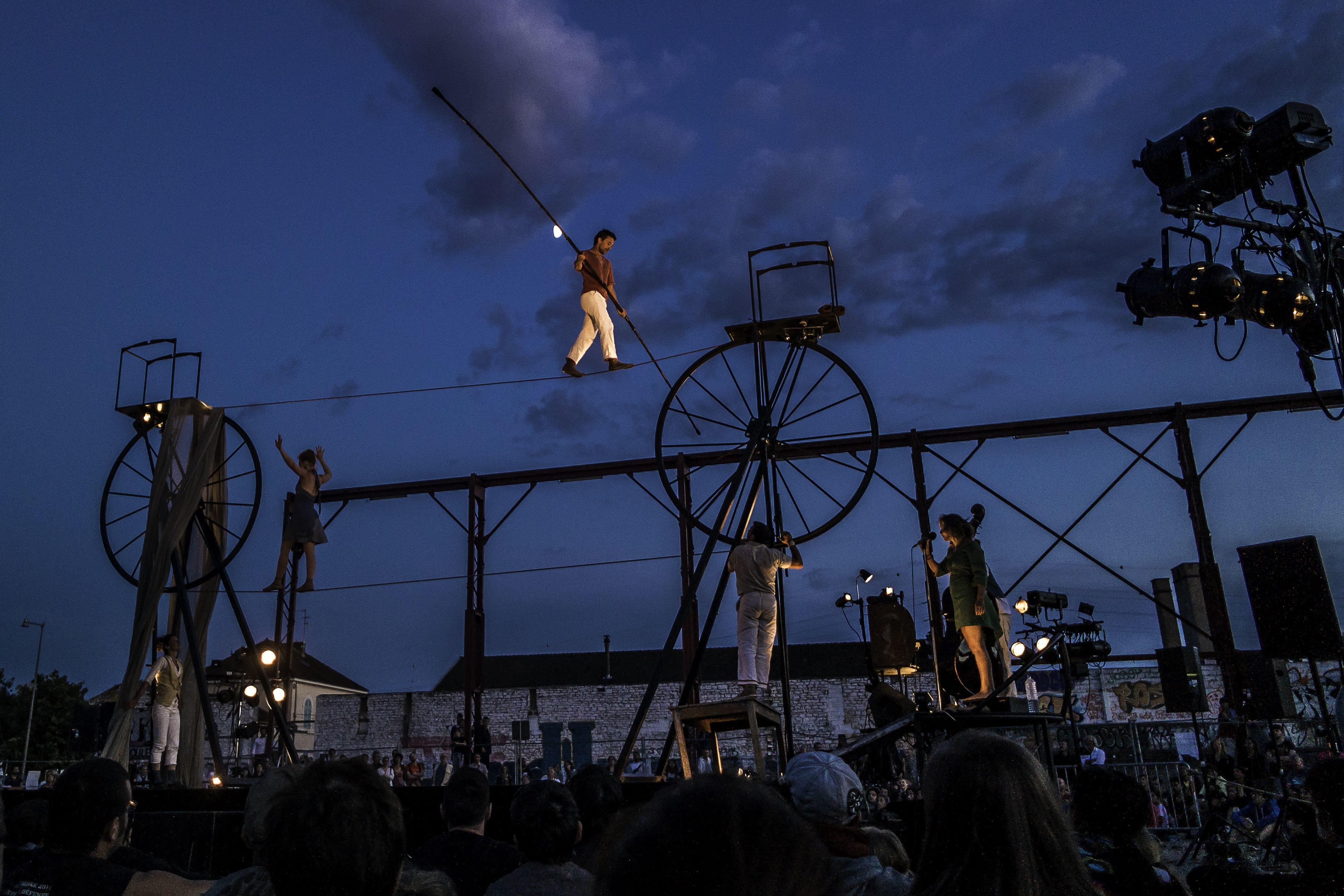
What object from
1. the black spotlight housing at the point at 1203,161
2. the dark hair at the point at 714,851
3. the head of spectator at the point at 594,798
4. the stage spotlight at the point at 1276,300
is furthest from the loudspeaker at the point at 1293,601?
the dark hair at the point at 714,851

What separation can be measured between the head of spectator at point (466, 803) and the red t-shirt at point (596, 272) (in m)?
7.10

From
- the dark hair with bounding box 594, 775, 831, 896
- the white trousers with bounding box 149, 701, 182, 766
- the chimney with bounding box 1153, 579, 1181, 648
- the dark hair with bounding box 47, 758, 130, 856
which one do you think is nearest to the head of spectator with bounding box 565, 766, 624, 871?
the dark hair with bounding box 47, 758, 130, 856

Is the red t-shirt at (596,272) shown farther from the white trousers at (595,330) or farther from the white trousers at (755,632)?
the white trousers at (755,632)

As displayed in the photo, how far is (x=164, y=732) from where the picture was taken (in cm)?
1063

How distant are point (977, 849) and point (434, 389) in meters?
12.0

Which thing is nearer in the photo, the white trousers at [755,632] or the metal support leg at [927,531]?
the white trousers at [755,632]

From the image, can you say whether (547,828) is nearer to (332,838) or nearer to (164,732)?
(332,838)

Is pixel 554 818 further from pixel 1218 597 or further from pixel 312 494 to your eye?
pixel 1218 597

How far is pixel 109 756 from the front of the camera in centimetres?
813

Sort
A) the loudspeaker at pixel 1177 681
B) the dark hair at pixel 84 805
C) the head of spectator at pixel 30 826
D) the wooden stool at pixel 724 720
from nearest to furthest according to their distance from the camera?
1. the dark hair at pixel 84 805
2. the head of spectator at pixel 30 826
3. the wooden stool at pixel 724 720
4. the loudspeaker at pixel 1177 681

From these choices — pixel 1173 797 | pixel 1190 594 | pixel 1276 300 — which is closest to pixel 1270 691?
pixel 1173 797

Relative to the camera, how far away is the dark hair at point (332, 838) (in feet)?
5.74

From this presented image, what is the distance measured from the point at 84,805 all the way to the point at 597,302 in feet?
26.8

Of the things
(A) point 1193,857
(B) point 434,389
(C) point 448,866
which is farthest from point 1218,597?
(C) point 448,866
